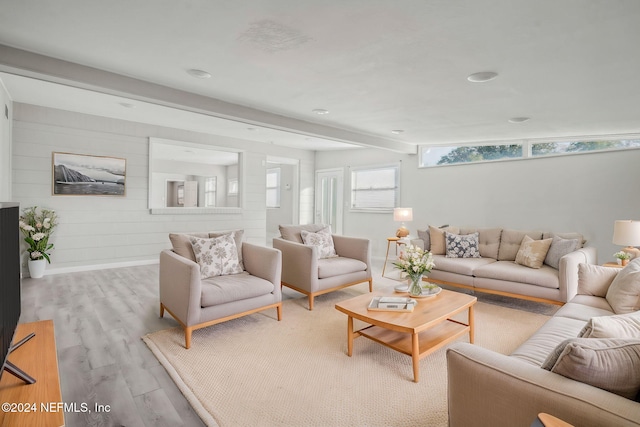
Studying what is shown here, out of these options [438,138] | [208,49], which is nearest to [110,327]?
[208,49]

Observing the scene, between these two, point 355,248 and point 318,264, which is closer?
point 318,264

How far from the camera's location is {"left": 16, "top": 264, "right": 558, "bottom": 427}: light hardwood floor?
1.93m

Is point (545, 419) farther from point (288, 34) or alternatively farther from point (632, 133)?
point (632, 133)

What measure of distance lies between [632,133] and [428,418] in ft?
17.0

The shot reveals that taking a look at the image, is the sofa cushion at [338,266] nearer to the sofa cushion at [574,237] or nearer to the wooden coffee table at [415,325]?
the wooden coffee table at [415,325]

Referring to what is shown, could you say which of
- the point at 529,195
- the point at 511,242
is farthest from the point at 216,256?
the point at 529,195

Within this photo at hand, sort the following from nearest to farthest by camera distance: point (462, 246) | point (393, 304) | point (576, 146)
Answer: point (393, 304), point (462, 246), point (576, 146)

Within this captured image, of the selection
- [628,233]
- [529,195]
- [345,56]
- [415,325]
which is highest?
[345,56]

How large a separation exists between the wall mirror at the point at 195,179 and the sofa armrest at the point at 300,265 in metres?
5.44

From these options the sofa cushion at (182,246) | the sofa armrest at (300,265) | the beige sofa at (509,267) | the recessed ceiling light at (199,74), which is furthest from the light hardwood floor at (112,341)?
the recessed ceiling light at (199,74)

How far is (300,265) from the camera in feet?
12.6

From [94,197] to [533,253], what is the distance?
255 inches

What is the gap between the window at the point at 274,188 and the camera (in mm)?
10102

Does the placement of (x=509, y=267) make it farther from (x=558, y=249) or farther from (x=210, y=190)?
(x=210, y=190)
